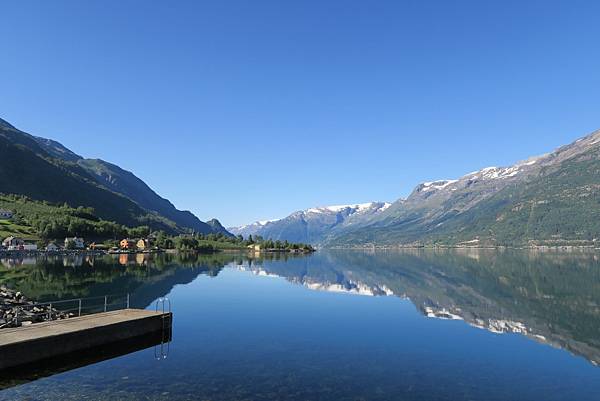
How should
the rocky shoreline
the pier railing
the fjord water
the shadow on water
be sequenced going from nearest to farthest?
the shadow on water → the fjord water → the rocky shoreline → the pier railing

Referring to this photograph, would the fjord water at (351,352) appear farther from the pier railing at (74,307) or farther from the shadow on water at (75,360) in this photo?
the pier railing at (74,307)

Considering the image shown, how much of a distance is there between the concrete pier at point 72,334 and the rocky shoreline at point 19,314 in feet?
10.1

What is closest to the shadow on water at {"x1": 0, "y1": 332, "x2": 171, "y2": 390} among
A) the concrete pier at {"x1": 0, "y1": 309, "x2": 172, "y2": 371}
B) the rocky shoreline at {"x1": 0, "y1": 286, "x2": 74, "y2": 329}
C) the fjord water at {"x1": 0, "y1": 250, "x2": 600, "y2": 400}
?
the concrete pier at {"x1": 0, "y1": 309, "x2": 172, "y2": 371}

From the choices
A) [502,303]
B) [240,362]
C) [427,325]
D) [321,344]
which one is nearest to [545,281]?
[502,303]

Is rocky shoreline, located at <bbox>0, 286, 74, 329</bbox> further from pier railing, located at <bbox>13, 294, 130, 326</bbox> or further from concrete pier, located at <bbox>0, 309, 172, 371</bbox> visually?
concrete pier, located at <bbox>0, 309, 172, 371</bbox>

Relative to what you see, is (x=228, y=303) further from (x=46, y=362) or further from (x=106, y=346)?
(x=46, y=362)

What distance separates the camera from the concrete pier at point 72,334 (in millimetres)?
28781

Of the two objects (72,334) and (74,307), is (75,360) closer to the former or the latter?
(72,334)

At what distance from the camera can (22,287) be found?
77812mm

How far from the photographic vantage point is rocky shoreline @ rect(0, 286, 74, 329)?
1468 inches

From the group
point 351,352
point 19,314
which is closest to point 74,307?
point 19,314

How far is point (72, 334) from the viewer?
3253 cm

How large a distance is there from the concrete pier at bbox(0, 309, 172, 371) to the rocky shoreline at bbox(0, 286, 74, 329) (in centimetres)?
309

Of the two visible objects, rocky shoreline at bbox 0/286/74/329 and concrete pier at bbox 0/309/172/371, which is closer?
concrete pier at bbox 0/309/172/371
